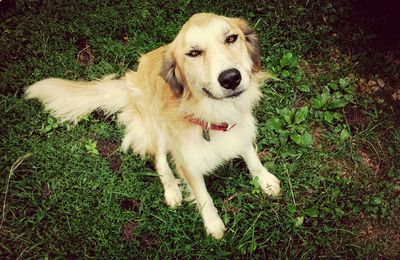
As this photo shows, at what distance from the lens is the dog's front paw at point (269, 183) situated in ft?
11.4

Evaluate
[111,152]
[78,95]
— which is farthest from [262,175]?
[78,95]

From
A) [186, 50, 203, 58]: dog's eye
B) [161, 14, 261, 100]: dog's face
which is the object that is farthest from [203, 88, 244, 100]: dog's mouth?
[186, 50, 203, 58]: dog's eye

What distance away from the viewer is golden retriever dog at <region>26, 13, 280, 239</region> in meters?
2.62

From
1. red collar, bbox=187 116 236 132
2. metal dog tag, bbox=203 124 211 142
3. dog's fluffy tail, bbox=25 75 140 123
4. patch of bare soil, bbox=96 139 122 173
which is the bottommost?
patch of bare soil, bbox=96 139 122 173

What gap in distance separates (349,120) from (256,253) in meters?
1.62

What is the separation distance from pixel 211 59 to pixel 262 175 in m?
1.40

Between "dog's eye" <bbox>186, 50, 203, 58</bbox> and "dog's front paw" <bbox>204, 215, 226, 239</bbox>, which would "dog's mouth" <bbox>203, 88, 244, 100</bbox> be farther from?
"dog's front paw" <bbox>204, 215, 226, 239</bbox>

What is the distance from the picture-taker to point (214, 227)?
328 cm

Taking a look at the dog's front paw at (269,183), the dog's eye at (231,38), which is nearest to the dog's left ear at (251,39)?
the dog's eye at (231,38)

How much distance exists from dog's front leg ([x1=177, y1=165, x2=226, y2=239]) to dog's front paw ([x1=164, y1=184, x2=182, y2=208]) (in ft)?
0.87

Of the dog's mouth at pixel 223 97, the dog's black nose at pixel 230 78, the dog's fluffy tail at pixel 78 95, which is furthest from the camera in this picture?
the dog's fluffy tail at pixel 78 95

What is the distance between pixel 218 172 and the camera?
3648 millimetres

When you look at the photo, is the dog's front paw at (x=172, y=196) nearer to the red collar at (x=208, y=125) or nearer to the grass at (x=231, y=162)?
the grass at (x=231, y=162)

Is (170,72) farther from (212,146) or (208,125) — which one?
(212,146)
